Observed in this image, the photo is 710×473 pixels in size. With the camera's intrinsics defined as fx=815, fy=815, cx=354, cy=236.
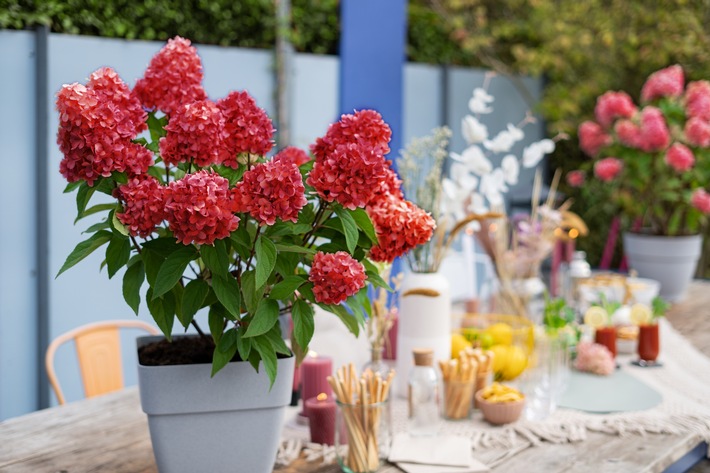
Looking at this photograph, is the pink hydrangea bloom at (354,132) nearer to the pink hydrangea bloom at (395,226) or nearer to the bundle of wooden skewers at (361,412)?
the pink hydrangea bloom at (395,226)

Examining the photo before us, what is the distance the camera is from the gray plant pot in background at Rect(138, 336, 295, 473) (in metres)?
1.28

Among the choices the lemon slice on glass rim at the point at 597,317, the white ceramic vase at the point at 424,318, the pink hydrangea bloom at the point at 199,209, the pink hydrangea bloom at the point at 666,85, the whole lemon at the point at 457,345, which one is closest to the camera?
the pink hydrangea bloom at the point at 199,209

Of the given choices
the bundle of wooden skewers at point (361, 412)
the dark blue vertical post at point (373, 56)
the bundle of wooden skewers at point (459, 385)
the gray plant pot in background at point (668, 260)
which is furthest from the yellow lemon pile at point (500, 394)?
the gray plant pot in background at point (668, 260)

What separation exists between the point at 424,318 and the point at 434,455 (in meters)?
0.42

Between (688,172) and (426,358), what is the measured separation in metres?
2.40

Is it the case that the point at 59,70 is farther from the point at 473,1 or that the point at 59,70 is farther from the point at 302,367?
the point at 473,1

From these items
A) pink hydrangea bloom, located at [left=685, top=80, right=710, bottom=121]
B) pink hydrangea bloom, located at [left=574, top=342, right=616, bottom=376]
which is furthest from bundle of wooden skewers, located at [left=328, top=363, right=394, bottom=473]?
pink hydrangea bloom, located at [left=685, top=80, right=710, bottom=121]

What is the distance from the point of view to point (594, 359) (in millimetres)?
2211

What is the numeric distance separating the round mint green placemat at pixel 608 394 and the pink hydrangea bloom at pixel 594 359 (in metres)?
0.02

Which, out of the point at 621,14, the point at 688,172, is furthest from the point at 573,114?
the point at 688,172

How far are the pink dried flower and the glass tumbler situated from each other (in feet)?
1.57

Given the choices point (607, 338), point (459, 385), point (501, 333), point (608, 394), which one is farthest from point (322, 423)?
point (607, 338)

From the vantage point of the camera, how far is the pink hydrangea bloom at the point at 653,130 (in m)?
3.40

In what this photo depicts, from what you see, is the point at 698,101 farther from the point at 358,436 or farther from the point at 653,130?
the point at 358,436
